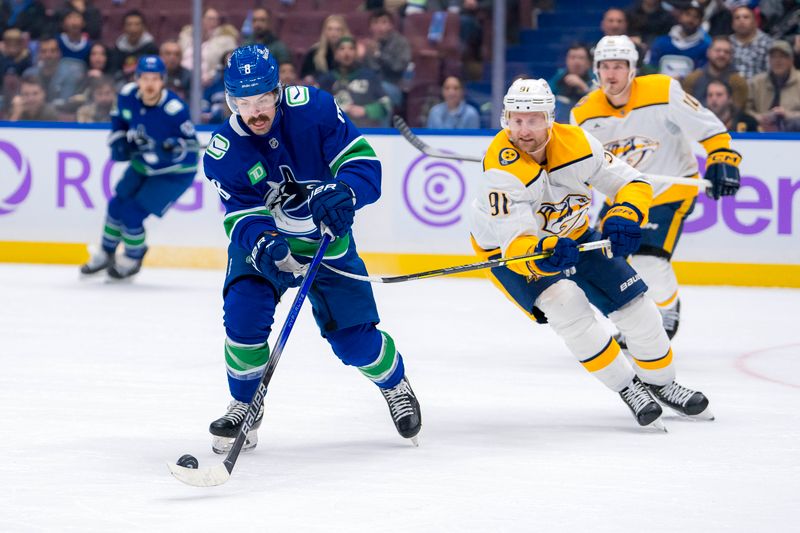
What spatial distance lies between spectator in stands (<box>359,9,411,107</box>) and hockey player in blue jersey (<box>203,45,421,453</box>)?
4340mm

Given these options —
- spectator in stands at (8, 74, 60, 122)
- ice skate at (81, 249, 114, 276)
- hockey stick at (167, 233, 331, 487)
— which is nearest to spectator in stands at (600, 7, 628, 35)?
ice skate at (81, 249, 114, 276)

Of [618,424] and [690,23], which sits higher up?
[690,23]

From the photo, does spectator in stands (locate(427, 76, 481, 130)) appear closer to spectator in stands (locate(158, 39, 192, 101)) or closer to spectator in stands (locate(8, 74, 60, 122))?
spectator in stands (locate(158, 39, 192, 101))

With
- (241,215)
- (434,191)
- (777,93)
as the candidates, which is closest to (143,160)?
(434,191)

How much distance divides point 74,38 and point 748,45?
12.9ft

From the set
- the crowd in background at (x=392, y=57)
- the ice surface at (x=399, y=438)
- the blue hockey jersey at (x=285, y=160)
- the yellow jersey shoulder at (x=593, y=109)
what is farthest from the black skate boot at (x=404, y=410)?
the crowd in background at (x=392, y=57)

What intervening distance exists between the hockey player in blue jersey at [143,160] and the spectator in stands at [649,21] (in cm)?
→ 238

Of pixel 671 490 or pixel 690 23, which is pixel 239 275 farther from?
pixel 690 23

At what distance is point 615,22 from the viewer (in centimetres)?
732

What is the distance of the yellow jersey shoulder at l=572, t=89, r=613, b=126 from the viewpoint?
494 cm

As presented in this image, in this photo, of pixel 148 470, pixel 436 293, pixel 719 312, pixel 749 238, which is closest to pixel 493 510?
pixel 148 470

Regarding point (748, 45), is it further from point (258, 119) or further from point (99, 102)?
point (258, 119)

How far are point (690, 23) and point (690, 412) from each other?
385cm

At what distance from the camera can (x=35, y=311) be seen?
6094 mm
